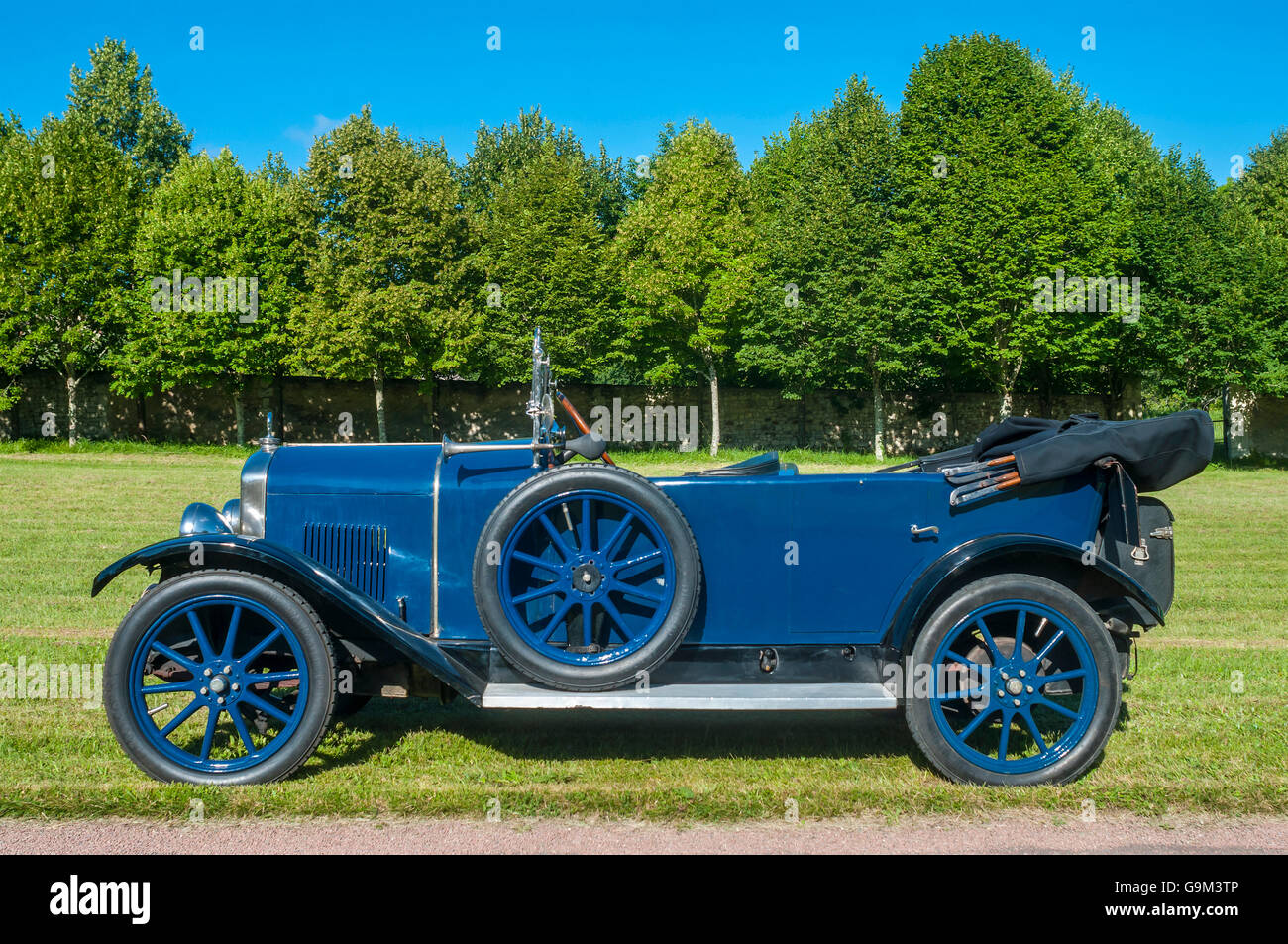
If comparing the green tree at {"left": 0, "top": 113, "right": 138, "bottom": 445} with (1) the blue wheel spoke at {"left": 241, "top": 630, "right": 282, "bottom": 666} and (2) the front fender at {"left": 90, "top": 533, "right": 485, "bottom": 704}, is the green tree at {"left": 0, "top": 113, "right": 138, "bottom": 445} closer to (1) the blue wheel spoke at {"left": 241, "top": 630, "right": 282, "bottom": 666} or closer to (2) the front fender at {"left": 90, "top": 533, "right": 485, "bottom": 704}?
(2) the front fender at {"left": 90, "top": 533, "right": 485, "bottom": 704}

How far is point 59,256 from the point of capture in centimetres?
3088

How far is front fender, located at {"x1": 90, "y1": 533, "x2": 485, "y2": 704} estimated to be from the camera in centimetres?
448

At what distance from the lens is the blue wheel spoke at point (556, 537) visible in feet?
14.9

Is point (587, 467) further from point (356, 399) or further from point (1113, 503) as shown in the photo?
point (356, 399)

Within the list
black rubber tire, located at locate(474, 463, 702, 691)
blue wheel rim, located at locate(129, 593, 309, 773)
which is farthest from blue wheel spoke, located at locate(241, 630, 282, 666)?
black rubber tire, located at locate(474, 463, 702, 691)

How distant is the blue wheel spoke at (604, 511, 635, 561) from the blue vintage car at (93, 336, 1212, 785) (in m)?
0.02

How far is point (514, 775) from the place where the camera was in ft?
15.7

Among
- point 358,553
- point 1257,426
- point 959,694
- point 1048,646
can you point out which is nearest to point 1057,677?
point 1048,646

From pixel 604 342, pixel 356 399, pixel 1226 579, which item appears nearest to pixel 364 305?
pixel 356 399

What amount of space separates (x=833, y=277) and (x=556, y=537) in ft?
106

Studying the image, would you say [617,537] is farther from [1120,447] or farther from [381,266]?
[381,266]

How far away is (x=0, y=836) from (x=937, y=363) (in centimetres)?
3817

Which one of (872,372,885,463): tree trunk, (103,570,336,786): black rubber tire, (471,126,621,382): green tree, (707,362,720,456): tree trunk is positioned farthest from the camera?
(707,362,720,456): tree trunk

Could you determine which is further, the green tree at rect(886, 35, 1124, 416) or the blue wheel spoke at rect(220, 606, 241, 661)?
the green tree at rect(886, 35, 1124, 416)
